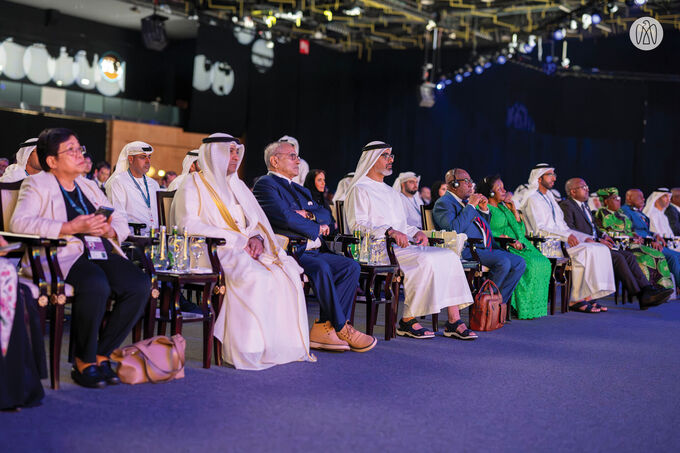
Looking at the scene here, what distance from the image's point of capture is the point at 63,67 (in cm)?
1548

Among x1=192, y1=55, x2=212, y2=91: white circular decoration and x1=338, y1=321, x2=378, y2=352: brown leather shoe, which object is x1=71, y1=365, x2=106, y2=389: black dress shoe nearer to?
x1=338, y1=321, x2=378, y2=352: brown leather shoe

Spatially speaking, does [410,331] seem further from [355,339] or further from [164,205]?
[164,205]

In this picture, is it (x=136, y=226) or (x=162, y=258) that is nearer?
(x=162, y=258)

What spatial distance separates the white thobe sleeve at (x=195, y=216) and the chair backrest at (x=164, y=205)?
179 millimetres

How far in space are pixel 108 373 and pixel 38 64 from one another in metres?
13.1

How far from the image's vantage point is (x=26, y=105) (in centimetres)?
1367

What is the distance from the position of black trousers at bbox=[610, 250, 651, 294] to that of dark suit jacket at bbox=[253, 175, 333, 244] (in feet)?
13.2

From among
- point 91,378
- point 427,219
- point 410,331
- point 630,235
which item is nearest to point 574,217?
point 630,235

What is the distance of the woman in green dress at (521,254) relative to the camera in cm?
661

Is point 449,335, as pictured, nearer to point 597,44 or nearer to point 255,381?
point 255,381

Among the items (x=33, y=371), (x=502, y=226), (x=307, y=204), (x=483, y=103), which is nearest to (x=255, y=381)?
(x=33, y=371)

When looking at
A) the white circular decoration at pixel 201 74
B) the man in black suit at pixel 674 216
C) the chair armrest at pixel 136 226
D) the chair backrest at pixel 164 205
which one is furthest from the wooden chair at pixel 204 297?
the white circular decoration at pixel 201 74

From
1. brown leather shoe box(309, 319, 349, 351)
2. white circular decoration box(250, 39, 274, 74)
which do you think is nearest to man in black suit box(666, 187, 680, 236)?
brown leather shoe box(309, 319, 349, 351)

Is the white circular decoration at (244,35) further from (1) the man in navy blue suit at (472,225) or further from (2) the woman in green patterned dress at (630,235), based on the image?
(1) the man in navy blue suit at (472,225)
